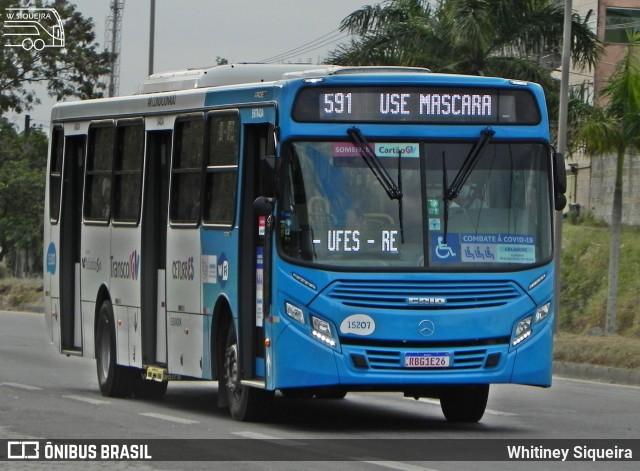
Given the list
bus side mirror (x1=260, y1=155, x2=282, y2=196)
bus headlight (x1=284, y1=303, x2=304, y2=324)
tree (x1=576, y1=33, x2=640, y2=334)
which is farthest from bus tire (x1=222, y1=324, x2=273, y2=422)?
tree (x1=576, y1=33, x2=640, y2=334)

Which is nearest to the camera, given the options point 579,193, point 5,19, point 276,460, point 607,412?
point 276,460

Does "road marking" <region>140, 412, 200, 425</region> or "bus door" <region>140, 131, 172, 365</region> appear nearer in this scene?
"road marking" <region>140, 412, 200, 425</region>

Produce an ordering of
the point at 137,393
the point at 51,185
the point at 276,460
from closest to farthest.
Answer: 1. the point at 276,460
2. the point at 137,393
3. the point at 51,185

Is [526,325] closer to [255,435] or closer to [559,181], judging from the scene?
[559,181]

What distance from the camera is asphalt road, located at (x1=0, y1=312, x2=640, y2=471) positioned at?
11.4 m

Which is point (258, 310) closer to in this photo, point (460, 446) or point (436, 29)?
point (460, 446)

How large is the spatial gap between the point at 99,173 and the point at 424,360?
20.1ft

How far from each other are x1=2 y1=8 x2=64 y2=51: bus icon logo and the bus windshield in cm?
3962

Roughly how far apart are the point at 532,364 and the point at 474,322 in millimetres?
691

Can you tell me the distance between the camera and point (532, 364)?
13.6 metres

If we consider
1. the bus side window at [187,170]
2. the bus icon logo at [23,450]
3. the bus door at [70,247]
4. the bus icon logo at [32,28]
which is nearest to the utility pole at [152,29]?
the bus icon logo at [32,28]

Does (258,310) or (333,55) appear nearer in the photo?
(258,310)

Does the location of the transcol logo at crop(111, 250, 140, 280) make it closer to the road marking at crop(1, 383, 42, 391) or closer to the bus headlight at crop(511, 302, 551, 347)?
the road marking at crop(1, 383, 42, 391)

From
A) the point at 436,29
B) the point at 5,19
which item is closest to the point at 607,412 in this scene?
the point at 436,29
